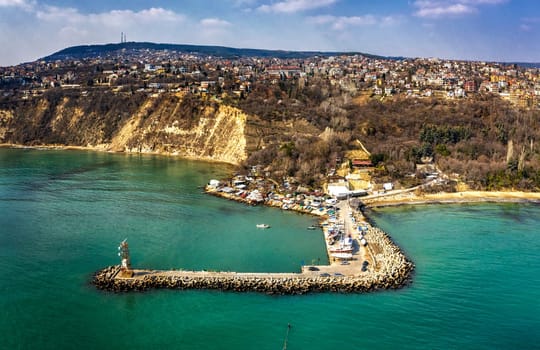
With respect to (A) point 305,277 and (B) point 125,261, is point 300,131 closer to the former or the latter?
(A) point 305,277

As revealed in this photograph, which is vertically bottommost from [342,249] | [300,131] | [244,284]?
[244,284]

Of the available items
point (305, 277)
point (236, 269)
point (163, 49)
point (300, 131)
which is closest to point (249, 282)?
point (236, 269)

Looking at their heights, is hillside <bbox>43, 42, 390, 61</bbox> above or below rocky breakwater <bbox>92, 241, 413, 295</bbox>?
above

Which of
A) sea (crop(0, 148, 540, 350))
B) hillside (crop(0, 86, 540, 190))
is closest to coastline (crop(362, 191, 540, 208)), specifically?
sea (crop(0, 148, 540, 350))

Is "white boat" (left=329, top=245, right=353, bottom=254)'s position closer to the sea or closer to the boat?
the boat

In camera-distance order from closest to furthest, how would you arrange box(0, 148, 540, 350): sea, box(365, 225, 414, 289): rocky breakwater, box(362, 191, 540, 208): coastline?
box(0, 148, 540, 350): sea → box(365, 225, 414, 289): rocky breakwater → box(362, 191, 540, 208): coastline

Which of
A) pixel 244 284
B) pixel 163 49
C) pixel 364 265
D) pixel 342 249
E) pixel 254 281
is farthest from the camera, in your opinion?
pixel 163 49

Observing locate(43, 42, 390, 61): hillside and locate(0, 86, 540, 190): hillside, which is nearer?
locate(0, 86, 540, 190): hillside
